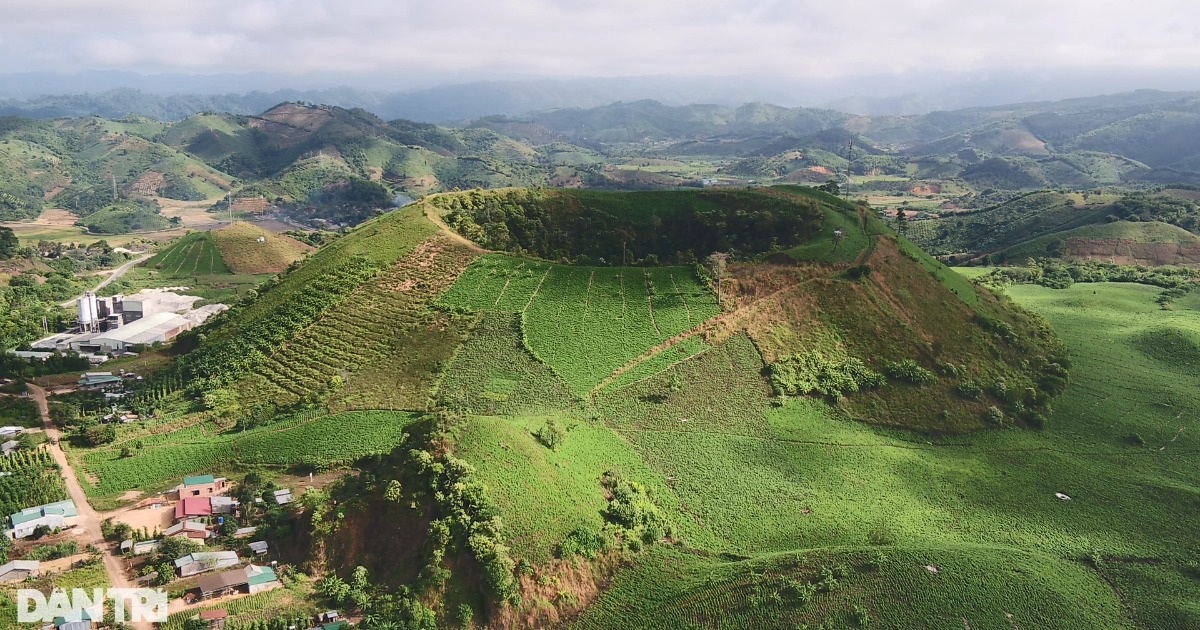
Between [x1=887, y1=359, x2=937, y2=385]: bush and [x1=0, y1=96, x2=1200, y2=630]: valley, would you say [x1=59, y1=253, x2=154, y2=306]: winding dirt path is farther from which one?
[x1=887, y1=359, x2=937, y2=385]: bush

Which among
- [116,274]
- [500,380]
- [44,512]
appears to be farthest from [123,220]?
[500,380]

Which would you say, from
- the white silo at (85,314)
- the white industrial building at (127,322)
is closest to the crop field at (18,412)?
the white industrial building at (127,322)

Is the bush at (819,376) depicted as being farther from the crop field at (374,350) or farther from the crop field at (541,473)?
the crop field at (374,350)

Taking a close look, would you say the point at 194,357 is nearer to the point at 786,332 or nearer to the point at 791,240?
the point at 786,332

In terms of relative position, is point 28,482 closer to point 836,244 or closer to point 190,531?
point 190,531

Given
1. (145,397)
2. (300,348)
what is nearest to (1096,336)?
(300,348)

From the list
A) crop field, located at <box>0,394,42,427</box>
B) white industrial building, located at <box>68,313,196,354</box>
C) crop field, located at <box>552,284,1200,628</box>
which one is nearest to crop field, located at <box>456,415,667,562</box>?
crop field, located at <box>552,284,1200,628</box>
